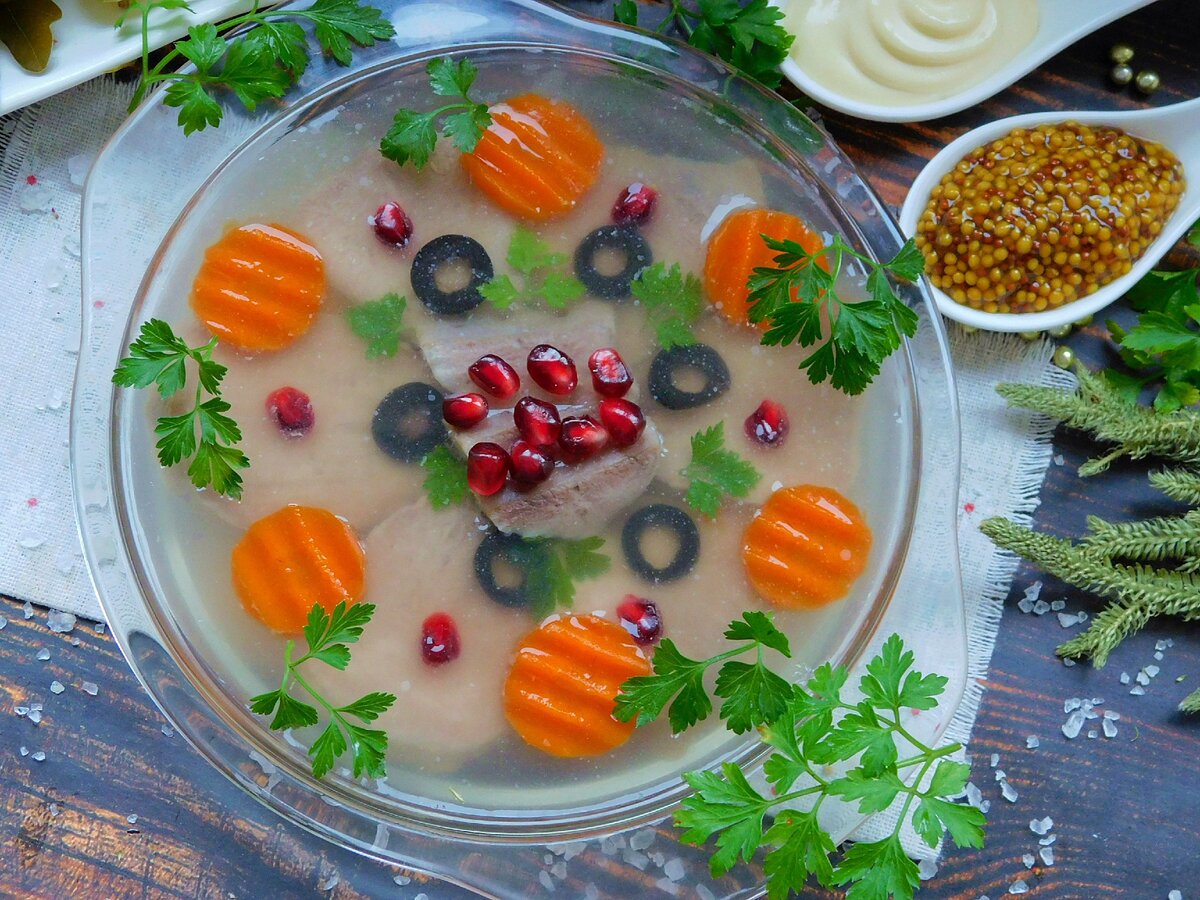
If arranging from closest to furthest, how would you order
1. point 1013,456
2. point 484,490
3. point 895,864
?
point 895,864 → point 484,490 → point 1013,456

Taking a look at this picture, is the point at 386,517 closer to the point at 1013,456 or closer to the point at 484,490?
the point at 484,490

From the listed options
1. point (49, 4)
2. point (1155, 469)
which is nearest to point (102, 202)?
point (49, 4)

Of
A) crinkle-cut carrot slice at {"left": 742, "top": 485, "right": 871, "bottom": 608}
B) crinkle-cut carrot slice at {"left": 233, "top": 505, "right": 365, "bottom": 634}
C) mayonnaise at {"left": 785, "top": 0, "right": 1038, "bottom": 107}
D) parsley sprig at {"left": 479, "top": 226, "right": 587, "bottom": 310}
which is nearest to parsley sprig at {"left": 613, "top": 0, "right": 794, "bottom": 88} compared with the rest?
mayonnaise at {"left": 785, "top": 0, "right": 1038, "bottom": 107}

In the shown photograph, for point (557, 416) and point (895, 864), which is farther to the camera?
point (557, 416)

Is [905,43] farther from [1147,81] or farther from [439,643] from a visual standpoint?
[439,643]

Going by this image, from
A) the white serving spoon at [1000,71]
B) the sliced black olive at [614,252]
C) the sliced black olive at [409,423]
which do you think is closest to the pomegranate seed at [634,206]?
the sliced black olive at [614,252]

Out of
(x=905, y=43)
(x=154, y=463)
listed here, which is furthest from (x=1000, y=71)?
(x=154, y=463)

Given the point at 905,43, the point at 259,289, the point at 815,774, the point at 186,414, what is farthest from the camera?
the point at 905,43
